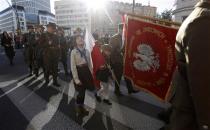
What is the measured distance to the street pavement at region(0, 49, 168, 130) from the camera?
518 cm

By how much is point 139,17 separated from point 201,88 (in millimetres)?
2321

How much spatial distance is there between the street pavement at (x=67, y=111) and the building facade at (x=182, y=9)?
34142 mm

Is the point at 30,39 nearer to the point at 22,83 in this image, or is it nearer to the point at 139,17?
the point at 22,83

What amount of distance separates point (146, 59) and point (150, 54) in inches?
5.2

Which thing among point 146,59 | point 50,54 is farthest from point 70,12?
point 146,59

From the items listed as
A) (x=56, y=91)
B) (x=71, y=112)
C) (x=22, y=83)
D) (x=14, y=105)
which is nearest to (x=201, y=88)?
(x=71, y=112)

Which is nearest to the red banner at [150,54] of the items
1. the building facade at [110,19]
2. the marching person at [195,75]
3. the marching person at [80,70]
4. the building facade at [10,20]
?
the building facade at [110,19]

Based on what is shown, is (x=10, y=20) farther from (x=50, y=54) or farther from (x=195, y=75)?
(x=195, y=75)

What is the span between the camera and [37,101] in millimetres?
7098

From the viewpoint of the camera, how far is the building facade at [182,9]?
3981 centimetres

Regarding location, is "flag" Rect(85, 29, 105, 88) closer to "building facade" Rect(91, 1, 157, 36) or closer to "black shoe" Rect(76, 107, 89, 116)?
"black shoe" Rect(76, 107, 89, 116)

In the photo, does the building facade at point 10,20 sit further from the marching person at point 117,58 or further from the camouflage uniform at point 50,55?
the marching person at point 117,58

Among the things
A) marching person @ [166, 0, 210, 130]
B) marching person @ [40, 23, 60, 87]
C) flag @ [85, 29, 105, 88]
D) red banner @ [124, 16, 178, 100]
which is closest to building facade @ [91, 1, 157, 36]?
flag @ [85, 29, 105, 88]

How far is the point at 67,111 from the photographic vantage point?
20.0ft
